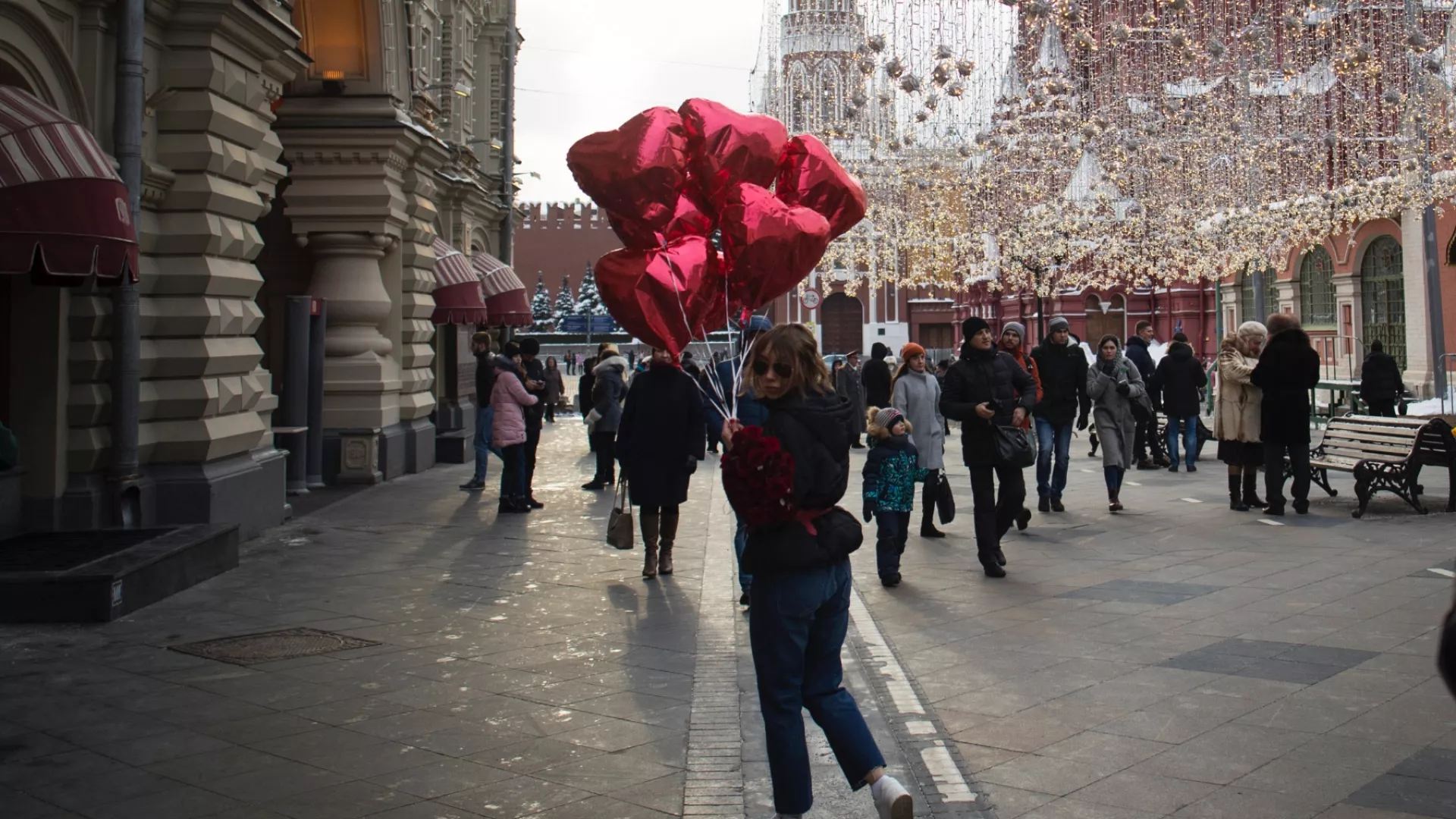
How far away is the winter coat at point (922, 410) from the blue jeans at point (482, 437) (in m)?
7.15

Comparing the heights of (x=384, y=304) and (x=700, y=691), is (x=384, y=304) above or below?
above

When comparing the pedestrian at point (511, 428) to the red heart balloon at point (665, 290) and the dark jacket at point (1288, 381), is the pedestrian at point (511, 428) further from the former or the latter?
the red heart balloon at point (665, 290)

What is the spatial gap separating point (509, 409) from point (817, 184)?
8.01 metres

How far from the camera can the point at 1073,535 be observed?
1238 cm

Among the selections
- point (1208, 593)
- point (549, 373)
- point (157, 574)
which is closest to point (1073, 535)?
point (1208, 593)

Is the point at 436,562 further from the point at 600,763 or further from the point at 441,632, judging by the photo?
the point at 600,763

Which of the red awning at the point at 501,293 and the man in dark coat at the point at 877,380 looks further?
the red awning at the point at 501,293

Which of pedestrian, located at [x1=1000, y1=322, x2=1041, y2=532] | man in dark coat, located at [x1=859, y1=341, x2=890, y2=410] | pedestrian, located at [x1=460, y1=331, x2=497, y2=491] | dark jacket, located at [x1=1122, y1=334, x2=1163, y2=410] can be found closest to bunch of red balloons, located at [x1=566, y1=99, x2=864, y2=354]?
pedestrian, located at [x1=1000, y1=322, x2=1041, y2=532]

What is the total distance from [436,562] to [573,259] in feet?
343

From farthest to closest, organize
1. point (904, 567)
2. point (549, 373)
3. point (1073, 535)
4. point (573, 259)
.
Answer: point (573, 259)
point (549, 373)
point (1073, 535)
point (904, 567)

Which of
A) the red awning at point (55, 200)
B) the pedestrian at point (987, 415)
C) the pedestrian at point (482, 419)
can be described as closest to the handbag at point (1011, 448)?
the pedestrian at point (987, 415)

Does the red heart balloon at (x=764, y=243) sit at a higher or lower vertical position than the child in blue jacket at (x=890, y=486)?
higher

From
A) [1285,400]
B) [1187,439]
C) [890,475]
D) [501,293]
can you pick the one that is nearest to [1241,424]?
[1285,400]

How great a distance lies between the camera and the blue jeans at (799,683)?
454cm
